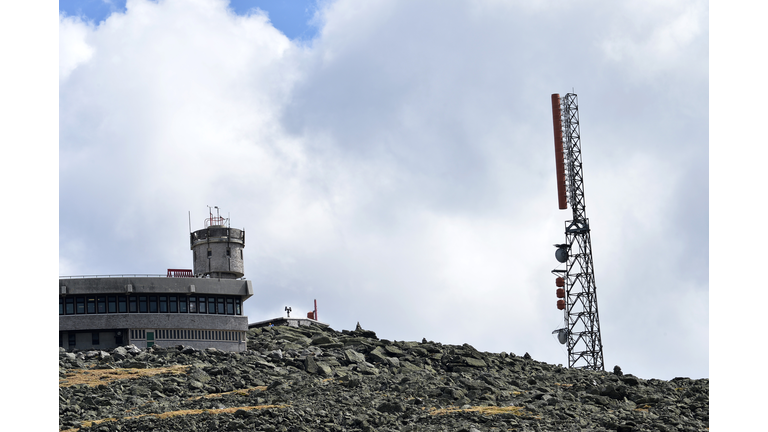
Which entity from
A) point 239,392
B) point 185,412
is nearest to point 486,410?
point 239,392

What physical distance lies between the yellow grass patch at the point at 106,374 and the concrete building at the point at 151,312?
11720 millimetres

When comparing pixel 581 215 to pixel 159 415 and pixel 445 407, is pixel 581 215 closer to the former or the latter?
pixel 445 407

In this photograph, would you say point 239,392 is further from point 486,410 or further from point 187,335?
point 187,335

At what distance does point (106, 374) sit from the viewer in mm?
58250

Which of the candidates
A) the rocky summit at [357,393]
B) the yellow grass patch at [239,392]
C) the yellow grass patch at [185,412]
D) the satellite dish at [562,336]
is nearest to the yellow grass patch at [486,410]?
the rocky summit at [357,393]

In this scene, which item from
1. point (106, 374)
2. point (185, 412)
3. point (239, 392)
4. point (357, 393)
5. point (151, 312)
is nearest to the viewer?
point (185, 412)

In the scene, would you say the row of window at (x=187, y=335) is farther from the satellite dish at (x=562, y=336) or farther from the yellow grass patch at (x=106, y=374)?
the satellite dish at (x=562, y=336)

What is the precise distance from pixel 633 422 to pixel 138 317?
42.7 metres

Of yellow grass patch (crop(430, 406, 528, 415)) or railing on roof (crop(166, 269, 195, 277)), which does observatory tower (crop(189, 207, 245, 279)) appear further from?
yellow grass patch (crop(430, 406, 528, 415))

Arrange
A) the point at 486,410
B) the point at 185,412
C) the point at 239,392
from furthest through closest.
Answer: the point at 239,392
the point at 486,410
the point at 185,412

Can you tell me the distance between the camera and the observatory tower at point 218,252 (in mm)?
83688

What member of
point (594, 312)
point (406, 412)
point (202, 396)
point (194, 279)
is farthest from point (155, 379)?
point (594, 312)

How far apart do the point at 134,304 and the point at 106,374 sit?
15088mm

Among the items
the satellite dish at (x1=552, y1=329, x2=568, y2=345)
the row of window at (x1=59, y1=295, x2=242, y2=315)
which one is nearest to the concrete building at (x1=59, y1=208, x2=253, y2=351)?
the row of window at (x1=59, y1=295, x2=242, y2=315)
